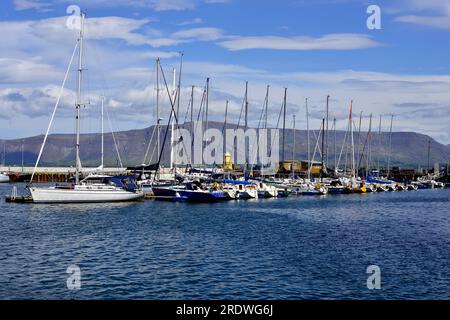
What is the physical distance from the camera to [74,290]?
96.1 feet

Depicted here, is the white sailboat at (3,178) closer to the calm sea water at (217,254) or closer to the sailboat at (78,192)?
the sailboat at (78,192)

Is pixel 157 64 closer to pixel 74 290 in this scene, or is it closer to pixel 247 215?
pixel 247 215

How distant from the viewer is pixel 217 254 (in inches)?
1576

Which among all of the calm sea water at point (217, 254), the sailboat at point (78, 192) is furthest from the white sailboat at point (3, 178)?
the calm sea water at point (217, 254)

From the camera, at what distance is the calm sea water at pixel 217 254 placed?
29.7 metres

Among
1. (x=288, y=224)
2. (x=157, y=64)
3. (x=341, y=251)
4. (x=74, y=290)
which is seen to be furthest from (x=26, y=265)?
(x=157, y=64)

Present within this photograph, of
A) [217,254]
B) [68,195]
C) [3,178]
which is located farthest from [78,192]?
[3,178]

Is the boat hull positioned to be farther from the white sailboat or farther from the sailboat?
the white sailboat

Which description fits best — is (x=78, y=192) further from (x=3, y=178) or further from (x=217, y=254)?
(x=3, y=178)

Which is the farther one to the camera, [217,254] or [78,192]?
[78,192]

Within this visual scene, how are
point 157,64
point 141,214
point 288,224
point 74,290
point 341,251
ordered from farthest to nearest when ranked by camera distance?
point 157,64 < point 141,214 < point 288,224 < point 341,251 < point 74,290
